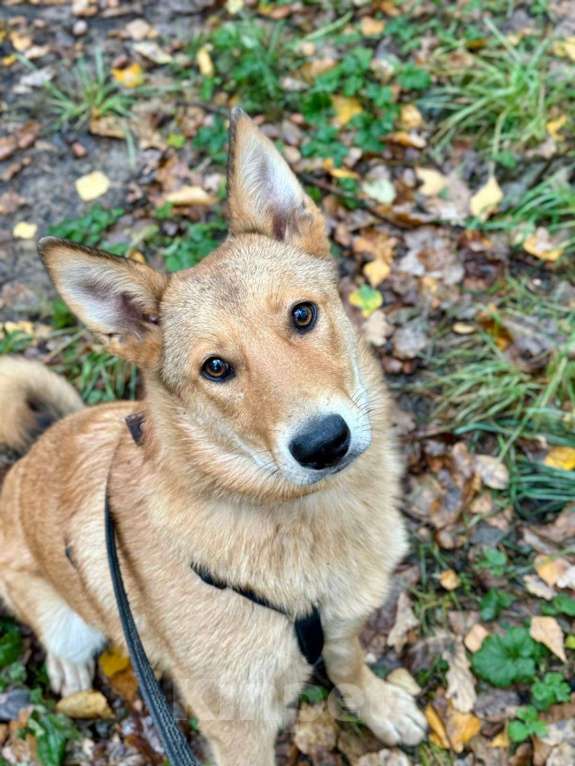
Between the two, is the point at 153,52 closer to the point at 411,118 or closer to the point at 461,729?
the point at 411,118

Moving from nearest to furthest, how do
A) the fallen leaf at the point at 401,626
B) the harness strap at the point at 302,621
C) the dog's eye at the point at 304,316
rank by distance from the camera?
1. the dog's eye at the point at 304,316
2. the harness strap at the point at 302,621
3. the fallen leaf at the point at 401,626

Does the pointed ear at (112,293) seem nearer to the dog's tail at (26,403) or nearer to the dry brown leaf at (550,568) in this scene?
the dog's tail at (26,403)

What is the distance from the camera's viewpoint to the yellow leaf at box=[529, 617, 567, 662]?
3.24 meters

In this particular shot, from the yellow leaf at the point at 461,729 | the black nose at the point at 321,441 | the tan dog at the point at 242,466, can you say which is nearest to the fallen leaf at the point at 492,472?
the tan dog at the point at 242,466

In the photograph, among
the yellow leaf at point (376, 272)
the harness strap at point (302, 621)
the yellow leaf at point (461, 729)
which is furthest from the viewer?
the yellow leaf at point (376, 272)

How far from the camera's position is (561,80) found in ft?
15.9

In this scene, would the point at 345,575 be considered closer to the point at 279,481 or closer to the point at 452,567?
the point at 279,481

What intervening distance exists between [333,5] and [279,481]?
485 centimetres

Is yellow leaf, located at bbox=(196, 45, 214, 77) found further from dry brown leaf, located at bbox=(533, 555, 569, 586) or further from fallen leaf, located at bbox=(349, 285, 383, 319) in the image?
dry brown leaf, located at bbox=(533, 555, 569, 586)

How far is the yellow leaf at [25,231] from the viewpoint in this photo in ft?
16.9

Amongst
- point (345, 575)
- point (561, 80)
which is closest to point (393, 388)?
point (345, 575)

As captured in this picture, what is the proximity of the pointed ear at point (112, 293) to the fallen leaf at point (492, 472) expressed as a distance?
2093 millimetres

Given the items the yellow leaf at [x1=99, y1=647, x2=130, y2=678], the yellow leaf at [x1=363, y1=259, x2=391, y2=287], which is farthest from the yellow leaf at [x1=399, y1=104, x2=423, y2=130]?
the yellow leaf at [x1=99, y1=647, x2=130, y2=678]

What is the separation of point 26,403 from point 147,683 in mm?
1708
